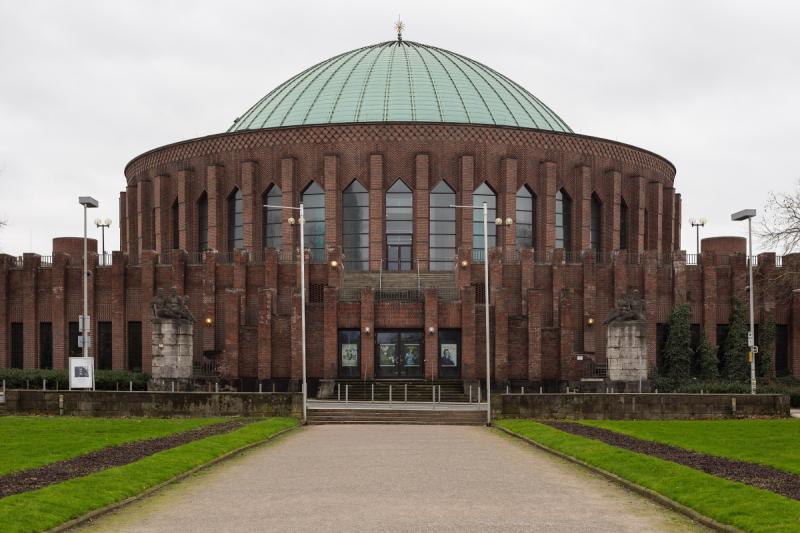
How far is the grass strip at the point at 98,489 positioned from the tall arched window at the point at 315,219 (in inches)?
1499

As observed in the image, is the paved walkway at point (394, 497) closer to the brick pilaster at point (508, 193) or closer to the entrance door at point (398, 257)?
the entrance door at point (398, 257)

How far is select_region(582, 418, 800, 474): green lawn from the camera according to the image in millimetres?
21234

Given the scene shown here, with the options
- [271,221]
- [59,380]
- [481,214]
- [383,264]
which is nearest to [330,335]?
[383,264]

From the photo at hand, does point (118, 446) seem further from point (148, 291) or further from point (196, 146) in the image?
point (196, 146)

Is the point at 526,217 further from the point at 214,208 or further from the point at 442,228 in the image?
the point at 214,208

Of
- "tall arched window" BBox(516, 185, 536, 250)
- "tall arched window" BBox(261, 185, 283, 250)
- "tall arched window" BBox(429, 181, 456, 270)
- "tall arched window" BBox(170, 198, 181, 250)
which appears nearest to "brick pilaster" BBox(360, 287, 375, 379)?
"tall arched window" BBox(429, 181, 456, 270)

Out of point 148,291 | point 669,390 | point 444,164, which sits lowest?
point 669,390

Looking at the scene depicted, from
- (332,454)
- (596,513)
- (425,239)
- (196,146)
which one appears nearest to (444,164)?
(425,239)

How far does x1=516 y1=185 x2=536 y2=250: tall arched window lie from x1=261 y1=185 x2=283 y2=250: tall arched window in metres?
14.9

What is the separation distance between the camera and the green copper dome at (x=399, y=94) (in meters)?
66.8

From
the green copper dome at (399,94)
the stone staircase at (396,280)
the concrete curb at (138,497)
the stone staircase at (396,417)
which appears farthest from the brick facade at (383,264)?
the concrete curb at (138,497)

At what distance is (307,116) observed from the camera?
2633 inches

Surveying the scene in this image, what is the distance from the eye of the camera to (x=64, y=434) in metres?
26.3

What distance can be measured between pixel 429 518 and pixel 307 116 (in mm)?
55151
